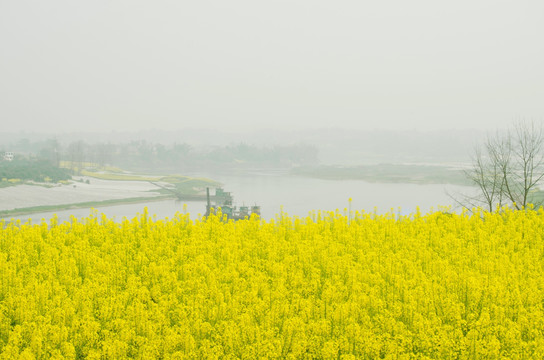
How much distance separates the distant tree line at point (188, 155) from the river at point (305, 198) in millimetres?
22938

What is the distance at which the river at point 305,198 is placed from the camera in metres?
43.2

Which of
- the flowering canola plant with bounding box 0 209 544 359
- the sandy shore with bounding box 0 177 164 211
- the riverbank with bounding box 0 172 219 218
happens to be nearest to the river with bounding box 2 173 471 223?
the riverbank with bounding box 0 172 219 218

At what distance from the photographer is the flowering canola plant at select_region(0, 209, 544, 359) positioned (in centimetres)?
552

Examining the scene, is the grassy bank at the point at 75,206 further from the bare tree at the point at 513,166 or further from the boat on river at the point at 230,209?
the bare tree at the point at 513,166

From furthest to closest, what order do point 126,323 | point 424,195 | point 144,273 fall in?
point 424,195 → point 144,273 → point 126,323

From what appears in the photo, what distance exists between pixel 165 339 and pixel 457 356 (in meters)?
3.29

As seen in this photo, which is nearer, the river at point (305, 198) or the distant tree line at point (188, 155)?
the river at point (305, 198)

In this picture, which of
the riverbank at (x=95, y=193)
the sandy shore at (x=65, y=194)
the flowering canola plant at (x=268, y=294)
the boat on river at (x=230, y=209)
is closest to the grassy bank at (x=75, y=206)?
the riverbank at (x=95, y=193)

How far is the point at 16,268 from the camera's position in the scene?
806 centimetres

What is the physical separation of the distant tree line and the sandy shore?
29662mm

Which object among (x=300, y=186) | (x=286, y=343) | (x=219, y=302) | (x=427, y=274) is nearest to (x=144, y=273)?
(x=219, y=302)

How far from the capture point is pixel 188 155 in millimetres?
96688

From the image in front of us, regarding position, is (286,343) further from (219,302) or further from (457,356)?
(457,356)

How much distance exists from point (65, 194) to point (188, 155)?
48.6m
